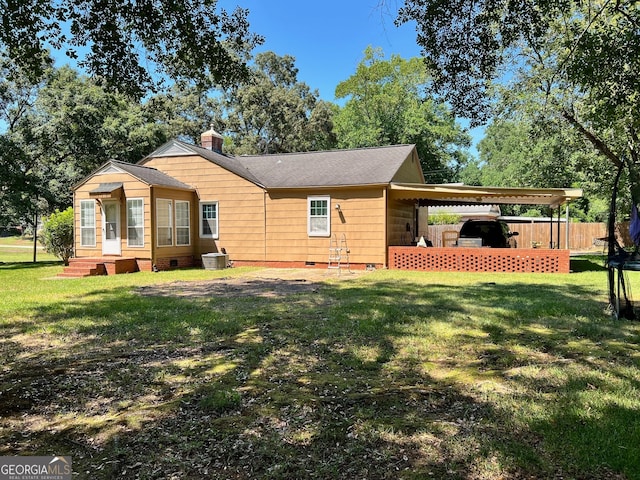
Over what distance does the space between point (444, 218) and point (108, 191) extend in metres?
21.2

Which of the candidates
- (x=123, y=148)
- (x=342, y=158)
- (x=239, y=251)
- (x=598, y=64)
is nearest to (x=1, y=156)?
(x=123, y=148)

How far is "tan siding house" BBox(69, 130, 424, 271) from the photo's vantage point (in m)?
14.3

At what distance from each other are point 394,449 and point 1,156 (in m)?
19.8

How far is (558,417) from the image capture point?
3207mm

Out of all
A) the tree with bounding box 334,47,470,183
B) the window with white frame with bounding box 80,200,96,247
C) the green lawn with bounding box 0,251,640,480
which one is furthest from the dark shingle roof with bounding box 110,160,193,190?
the tree with bounding box 334,47,470,183

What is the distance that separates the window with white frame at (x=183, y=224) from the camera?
15.6m

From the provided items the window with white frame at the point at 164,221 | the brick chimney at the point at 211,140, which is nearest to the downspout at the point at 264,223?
the window with white frame at the point at 164,221

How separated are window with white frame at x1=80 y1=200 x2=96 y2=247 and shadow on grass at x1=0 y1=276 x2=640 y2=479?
9072mm

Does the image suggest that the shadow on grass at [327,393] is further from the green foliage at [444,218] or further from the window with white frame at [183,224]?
the green foliage at [444,218]

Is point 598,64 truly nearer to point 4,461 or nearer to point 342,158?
point 4,461

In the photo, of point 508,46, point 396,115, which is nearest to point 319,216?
point 508,46

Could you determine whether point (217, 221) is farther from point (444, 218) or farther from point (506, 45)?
point (444, 218)

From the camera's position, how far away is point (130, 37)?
6.32 metres

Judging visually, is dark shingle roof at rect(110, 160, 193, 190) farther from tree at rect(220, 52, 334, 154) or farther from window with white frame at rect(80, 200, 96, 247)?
tree at rect(220, 52, 334, 154)
